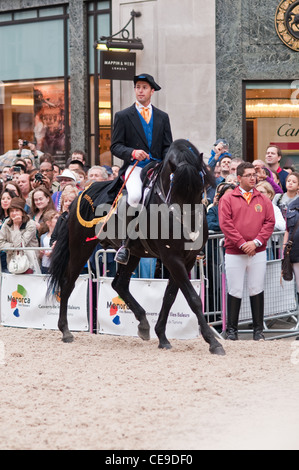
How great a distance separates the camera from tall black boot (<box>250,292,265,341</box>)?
9.88m

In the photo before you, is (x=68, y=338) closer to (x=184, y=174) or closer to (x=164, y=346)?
(x=164, y=346)

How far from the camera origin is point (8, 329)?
11086 millimetres

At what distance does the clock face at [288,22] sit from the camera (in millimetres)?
16891

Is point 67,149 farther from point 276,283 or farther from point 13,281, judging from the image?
point 276,283

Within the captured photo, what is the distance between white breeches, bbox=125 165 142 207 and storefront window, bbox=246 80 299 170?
26.7 feet

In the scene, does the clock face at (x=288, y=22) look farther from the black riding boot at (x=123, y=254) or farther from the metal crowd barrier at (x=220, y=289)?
the black riding boot at (x=123, y=254)

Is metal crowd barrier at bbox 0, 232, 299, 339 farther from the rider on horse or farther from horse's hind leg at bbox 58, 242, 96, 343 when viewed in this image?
the rider on horse

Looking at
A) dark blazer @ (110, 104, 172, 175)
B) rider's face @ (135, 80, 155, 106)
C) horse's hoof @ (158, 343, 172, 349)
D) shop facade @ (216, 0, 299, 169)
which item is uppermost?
shop facade @ (216, 0, 299, 169)

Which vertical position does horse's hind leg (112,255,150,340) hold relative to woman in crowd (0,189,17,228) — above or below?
below

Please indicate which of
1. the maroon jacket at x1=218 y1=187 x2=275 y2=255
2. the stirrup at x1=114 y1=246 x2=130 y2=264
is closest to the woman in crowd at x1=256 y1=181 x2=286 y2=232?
the maroon jacket at x1=218 y1=187 x2=275 y2=255

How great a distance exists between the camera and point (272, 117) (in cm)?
1720

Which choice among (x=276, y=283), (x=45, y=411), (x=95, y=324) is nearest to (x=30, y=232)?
(x=95, y=324)

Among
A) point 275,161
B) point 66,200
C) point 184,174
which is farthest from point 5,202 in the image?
point 184,174

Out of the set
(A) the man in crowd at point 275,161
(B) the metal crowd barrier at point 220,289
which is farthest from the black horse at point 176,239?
(A) the man in crowd at point 275,161
